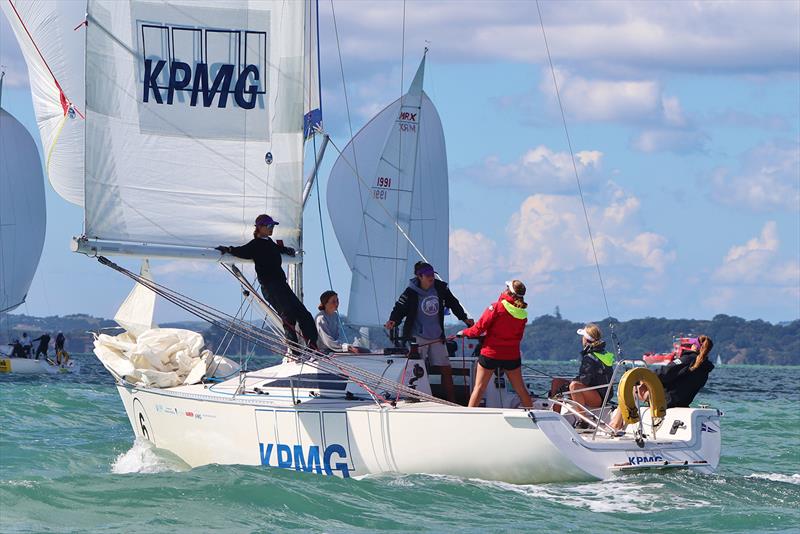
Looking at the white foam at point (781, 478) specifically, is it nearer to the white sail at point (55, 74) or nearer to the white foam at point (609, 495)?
the white foam at point (609, 495)

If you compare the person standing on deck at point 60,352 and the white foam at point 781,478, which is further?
the person standing on deck at point 60,352

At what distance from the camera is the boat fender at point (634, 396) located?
1314 centimetres

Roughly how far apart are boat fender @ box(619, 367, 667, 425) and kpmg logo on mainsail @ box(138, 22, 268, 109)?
5.22 m

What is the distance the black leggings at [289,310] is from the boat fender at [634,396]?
3383 millimetres

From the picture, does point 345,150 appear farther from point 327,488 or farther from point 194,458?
point 327,488

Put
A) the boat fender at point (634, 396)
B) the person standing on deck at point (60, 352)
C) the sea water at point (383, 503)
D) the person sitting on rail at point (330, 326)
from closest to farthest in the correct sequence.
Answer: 1. the sea water at point (383, 503)
2. the boat fender at point (634, 396)
3. the person sitting on rail at point (330, 326)
4. the person standing on deck at point (60, 352)

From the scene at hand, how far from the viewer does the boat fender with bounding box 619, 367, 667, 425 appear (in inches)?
517

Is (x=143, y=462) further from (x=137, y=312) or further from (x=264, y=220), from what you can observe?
(x=264, y=220)

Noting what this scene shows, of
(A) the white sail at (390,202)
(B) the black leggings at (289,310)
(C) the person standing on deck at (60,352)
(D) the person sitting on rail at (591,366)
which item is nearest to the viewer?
(D) the person sitting on rail at (591,366)

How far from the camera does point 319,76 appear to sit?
16516mm

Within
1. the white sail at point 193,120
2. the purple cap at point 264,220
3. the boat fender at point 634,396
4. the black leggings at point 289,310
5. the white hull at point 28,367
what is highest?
the white sail at point 193,120

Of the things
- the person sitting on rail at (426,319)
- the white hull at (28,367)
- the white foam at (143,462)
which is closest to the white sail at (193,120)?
the person sitting on rail at (426,319)

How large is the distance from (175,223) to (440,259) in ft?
52.5

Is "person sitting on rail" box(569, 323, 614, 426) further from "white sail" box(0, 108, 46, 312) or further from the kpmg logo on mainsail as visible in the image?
"white sail" box(0, 108, 46, 312)
